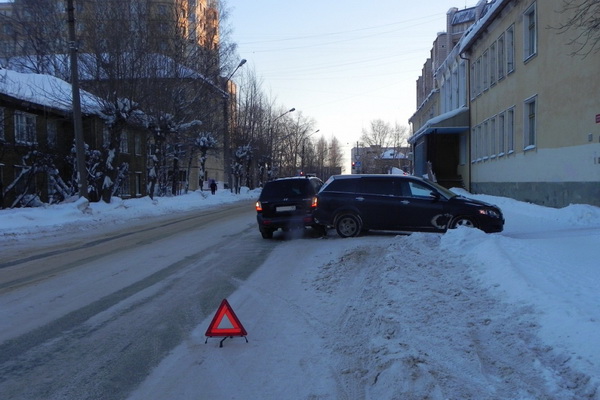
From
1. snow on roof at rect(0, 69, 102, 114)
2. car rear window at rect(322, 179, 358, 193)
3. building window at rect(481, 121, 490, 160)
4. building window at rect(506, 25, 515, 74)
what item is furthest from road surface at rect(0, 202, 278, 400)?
building window at rect(481, 121, 490, 160)

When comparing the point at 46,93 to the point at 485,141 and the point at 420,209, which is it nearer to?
the point at 420,209

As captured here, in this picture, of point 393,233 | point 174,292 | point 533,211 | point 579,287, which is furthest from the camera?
point 533,211

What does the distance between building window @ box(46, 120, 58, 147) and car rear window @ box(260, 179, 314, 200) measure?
18241 millimetres

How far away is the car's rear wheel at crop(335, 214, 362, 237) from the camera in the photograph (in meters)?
13.0

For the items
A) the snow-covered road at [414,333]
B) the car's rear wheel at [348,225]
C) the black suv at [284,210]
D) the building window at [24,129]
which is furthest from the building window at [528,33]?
the building window at [24,129]

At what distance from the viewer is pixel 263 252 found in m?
11.4

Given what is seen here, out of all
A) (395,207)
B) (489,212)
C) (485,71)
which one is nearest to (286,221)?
(395,207)

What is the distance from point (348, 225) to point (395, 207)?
4.13 feet

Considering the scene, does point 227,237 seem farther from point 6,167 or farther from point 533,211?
point 6,167

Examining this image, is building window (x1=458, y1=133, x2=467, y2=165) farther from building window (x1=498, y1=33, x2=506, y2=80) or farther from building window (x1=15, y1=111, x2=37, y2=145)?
building window (x1=15, y1=111, x2=37, y2=145)

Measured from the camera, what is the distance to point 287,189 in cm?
1420

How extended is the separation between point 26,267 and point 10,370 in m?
5.98

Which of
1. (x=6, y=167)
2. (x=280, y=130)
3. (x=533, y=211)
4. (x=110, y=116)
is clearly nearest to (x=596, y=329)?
(x=533, y=211)

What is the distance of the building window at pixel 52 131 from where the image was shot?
28.1m
